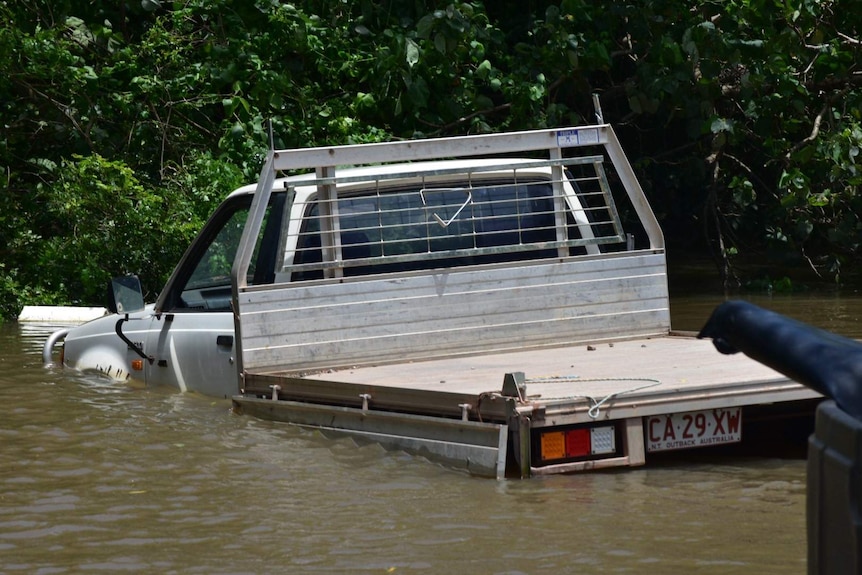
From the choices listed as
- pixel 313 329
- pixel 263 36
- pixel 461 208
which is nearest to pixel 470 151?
pixel 461 208

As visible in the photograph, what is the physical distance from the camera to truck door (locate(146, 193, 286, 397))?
759cm

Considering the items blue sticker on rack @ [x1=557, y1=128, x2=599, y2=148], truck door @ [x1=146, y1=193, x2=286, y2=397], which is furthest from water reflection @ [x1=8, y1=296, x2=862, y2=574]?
blue sticker on rack @ [x1=557, y1=128, x2=599, y2=148]

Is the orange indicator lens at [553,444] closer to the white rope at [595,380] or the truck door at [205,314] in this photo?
the white rope at [595,380]

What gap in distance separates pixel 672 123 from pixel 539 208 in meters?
10.5

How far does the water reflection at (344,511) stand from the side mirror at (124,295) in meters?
1.09

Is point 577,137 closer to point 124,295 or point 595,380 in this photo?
point 595,380

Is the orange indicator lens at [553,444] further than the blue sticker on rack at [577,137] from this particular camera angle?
No

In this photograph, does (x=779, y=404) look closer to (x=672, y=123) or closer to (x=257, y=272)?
(x=257, y=272)

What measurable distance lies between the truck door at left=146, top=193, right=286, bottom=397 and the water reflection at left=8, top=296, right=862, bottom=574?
0.51 meters

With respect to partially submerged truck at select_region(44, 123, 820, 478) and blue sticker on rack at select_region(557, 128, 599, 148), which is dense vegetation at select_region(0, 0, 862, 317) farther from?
blue sticker on rack at select_region(557, 128, 599, 148)

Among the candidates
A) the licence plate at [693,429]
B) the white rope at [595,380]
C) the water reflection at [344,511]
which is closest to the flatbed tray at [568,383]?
the white rope at [595,380]

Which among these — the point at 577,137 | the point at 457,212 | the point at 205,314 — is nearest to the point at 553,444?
the point at 457,212

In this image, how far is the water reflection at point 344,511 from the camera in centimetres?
470

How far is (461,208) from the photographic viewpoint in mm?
7406
